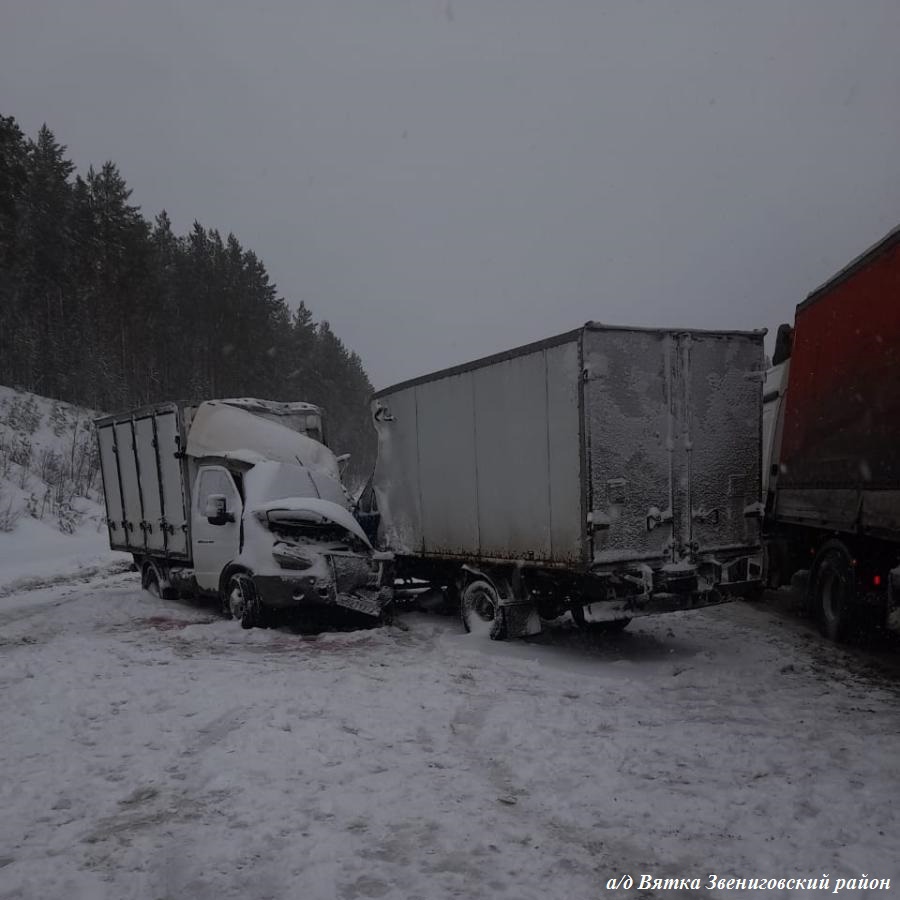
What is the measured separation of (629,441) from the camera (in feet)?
26.3

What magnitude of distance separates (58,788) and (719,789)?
151 inches

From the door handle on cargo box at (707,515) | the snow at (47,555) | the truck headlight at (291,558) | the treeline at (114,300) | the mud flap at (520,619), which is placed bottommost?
the snow at (47,555)

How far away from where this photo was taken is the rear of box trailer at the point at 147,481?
11.9 metres

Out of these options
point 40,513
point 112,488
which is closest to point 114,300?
point 40,513

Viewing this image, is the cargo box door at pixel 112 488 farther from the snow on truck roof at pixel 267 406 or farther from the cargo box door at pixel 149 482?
the snow on truck roof at pixel 267 406

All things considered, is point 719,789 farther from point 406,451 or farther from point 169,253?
point 169,253

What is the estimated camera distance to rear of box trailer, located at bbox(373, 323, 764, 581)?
7.89 metres

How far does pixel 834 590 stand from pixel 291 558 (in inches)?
249

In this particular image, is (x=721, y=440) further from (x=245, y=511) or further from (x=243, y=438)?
(x=243, y=438)

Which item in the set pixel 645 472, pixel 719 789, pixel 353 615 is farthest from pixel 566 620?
pixel 719 789

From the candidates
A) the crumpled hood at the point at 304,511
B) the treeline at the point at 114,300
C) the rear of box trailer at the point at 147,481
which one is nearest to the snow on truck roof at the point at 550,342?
the crumpled hood at the point at 304,511

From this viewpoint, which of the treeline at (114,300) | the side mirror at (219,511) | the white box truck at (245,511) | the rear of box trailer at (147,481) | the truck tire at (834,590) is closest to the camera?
the truck tire at (834,590)

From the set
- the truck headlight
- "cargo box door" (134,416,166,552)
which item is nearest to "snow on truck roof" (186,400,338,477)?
"cargo box door" (134,416,166,552)

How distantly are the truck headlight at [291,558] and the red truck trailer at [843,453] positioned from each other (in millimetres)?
5878
